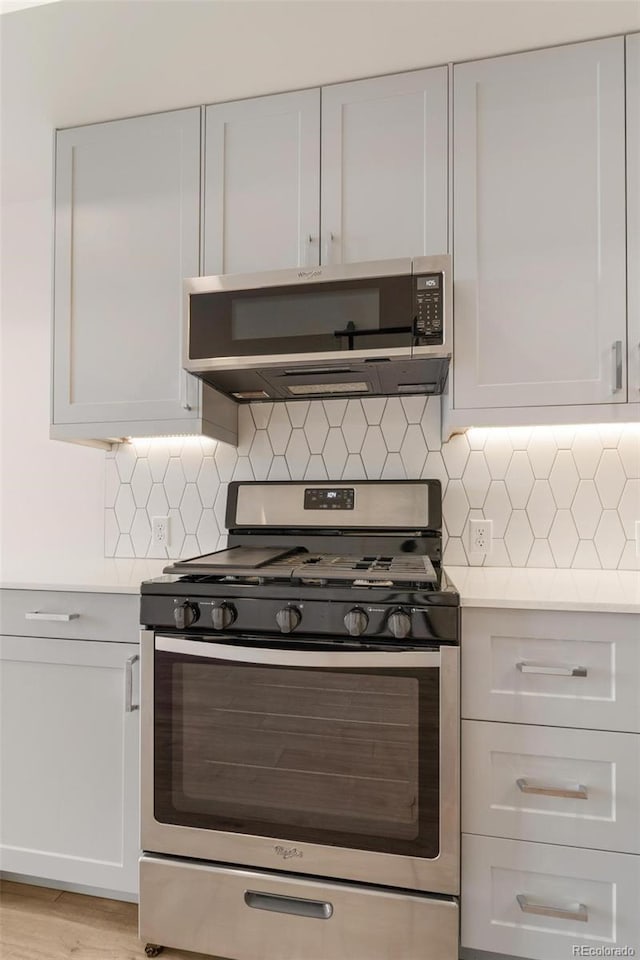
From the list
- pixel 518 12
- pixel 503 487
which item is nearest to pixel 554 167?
pixel 518 12

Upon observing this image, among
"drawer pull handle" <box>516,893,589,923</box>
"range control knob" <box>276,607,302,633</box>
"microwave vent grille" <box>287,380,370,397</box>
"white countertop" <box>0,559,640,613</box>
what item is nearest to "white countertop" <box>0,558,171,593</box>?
"white countertop" <box>0,559,640,613</box>

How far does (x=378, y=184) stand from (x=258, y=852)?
1.86m

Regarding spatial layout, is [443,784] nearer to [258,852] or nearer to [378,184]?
[258,852]

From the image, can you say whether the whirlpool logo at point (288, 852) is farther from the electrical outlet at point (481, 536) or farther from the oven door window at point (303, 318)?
the oven door window at point (303, 318)

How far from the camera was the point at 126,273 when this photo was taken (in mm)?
1768

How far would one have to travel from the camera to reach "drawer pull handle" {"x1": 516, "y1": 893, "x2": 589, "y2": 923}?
3.95 ft

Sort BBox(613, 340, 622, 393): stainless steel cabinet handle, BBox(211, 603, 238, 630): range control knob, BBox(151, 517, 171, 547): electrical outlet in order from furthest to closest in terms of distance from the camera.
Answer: BBox(151, 517, 171, 547): electrical outlet → BBox(613, 340, 622, 393): stainless steel cabinet handle → BBox(211, 603, 238, 630): range control knob

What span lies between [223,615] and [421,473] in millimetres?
910

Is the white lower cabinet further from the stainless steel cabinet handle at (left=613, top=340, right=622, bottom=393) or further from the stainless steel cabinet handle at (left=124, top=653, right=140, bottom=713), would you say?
the stainless steel cabinet handle at (left=124, top=653, right=140, bottom=713)

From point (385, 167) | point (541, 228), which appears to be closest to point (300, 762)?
point (541, 228)

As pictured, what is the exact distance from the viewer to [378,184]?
1.57 metres

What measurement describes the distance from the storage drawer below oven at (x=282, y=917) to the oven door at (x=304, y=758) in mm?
38

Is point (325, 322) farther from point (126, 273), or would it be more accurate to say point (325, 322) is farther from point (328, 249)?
point (126, 273)

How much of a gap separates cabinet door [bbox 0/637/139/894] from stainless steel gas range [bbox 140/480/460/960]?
148 mm
